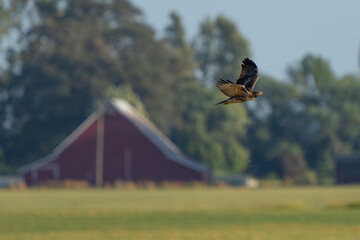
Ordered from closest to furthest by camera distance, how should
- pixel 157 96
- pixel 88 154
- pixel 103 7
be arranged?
1. pixel 88 154
2. pixel 157 96
3. pixel 103 7

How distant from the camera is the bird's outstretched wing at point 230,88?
6.33 metres

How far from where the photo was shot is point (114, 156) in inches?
4766

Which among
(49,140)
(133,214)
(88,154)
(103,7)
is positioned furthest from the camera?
(103,7)

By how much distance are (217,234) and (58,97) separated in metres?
93.1

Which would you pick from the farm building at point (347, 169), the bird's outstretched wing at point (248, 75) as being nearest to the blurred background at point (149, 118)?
the farm building at point (347, 169)

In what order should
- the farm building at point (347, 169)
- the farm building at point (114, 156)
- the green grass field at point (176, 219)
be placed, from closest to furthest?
1. the green grass field at point (176, 219)
2. the farm building at point (114, 156)
3. the farm building at point (347, 169)

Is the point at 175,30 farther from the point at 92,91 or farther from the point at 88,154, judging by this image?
the point at 88,154

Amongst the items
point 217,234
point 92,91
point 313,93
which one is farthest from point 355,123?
point 217,234

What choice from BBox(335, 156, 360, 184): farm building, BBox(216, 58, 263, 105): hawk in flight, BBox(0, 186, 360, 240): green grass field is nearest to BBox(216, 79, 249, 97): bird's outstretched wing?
BBox(216, 58, 263, 105): hawk in flight

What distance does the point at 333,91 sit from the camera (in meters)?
150

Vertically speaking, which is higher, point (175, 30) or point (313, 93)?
point (175, 30)

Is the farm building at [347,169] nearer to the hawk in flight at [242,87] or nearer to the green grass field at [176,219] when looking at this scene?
the green grass field at [176,219]

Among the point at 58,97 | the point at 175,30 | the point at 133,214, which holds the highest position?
the point at 175,30

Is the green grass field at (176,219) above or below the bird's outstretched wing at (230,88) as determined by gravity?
below
